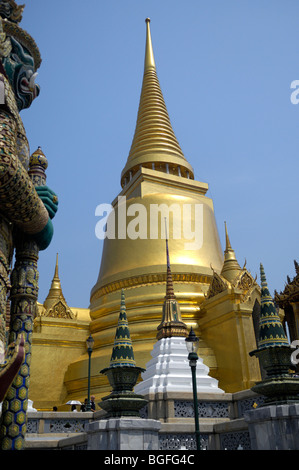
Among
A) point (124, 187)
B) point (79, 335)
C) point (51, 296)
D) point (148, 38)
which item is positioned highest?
point (148, 38)

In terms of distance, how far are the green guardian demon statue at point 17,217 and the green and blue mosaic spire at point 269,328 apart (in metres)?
3.14

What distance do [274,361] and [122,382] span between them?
2.19m

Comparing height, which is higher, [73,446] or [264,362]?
[264,362]

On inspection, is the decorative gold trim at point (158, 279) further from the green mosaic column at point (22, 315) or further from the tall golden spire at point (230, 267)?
the green mosaic column at point (22, 315)

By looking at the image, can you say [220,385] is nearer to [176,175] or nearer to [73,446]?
[73,446]

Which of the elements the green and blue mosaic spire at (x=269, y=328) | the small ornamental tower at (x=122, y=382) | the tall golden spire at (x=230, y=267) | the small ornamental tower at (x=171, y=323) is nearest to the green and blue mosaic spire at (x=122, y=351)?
the small ornamental tower at (x=122, y=382)

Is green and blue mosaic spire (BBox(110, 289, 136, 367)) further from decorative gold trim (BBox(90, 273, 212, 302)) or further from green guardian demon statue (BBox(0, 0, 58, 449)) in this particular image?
decorative gold trim (BBox(90, 273, 212, 302))

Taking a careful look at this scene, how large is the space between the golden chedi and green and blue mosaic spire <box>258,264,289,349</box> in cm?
978

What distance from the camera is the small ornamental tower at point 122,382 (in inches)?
246

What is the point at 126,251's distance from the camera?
2081 cm
